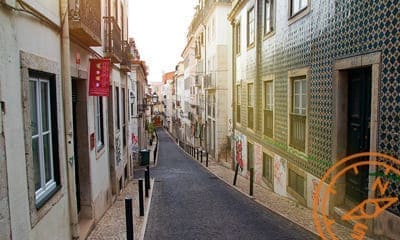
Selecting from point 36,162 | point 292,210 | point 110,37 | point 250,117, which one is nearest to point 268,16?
point 250,117

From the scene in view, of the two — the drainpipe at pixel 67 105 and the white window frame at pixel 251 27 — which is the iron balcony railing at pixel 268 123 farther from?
the drainpipe at pixel 67 105

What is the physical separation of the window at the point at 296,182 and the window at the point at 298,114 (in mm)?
729

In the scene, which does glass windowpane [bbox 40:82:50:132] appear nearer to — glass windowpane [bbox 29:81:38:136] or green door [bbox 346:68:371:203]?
glass windowpane [bbox 29:81:38:136]

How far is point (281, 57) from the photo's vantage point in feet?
34.6

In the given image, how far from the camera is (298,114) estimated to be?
9328mm

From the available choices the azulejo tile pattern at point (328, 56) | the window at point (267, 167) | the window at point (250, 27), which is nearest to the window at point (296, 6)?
the azulejo tile pattern at point (328, 56)

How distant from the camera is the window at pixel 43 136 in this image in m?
4.33

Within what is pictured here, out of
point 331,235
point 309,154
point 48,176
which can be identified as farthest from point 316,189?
point 48,176

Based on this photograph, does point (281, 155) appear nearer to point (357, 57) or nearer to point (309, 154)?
point (309, 154)

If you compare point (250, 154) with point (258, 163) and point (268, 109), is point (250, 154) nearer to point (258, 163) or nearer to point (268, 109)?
point (258, 163)

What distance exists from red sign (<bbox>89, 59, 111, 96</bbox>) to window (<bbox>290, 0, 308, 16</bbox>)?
5008 millimetres

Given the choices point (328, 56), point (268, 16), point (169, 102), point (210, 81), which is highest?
point (268, 16)

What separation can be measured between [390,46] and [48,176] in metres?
5.24

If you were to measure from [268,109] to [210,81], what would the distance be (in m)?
15.2
